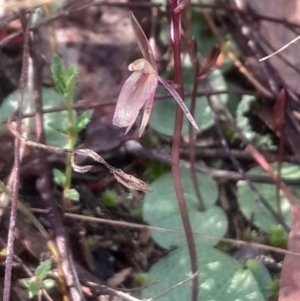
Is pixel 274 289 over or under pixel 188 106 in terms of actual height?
under

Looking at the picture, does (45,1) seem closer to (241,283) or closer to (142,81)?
(142,81)

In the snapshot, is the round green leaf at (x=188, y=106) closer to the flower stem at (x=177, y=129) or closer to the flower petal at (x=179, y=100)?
the flower stem at (x=177, y=129)

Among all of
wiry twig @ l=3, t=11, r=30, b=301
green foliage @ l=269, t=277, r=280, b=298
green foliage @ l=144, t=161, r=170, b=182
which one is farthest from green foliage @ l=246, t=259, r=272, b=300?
wiry twig @ l=3, t=11, r=30, b=301

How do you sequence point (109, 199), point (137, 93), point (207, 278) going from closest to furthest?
point (137, 93) < point (207, 278) < point (109, 199)

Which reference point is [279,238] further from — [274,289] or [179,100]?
[179,100]

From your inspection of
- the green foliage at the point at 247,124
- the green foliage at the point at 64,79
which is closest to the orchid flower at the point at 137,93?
the green foliage at the point at 64,79

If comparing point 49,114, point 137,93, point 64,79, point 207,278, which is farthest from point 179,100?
point 49,114

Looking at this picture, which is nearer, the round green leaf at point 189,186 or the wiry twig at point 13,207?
the wiry twig at point 13,207
